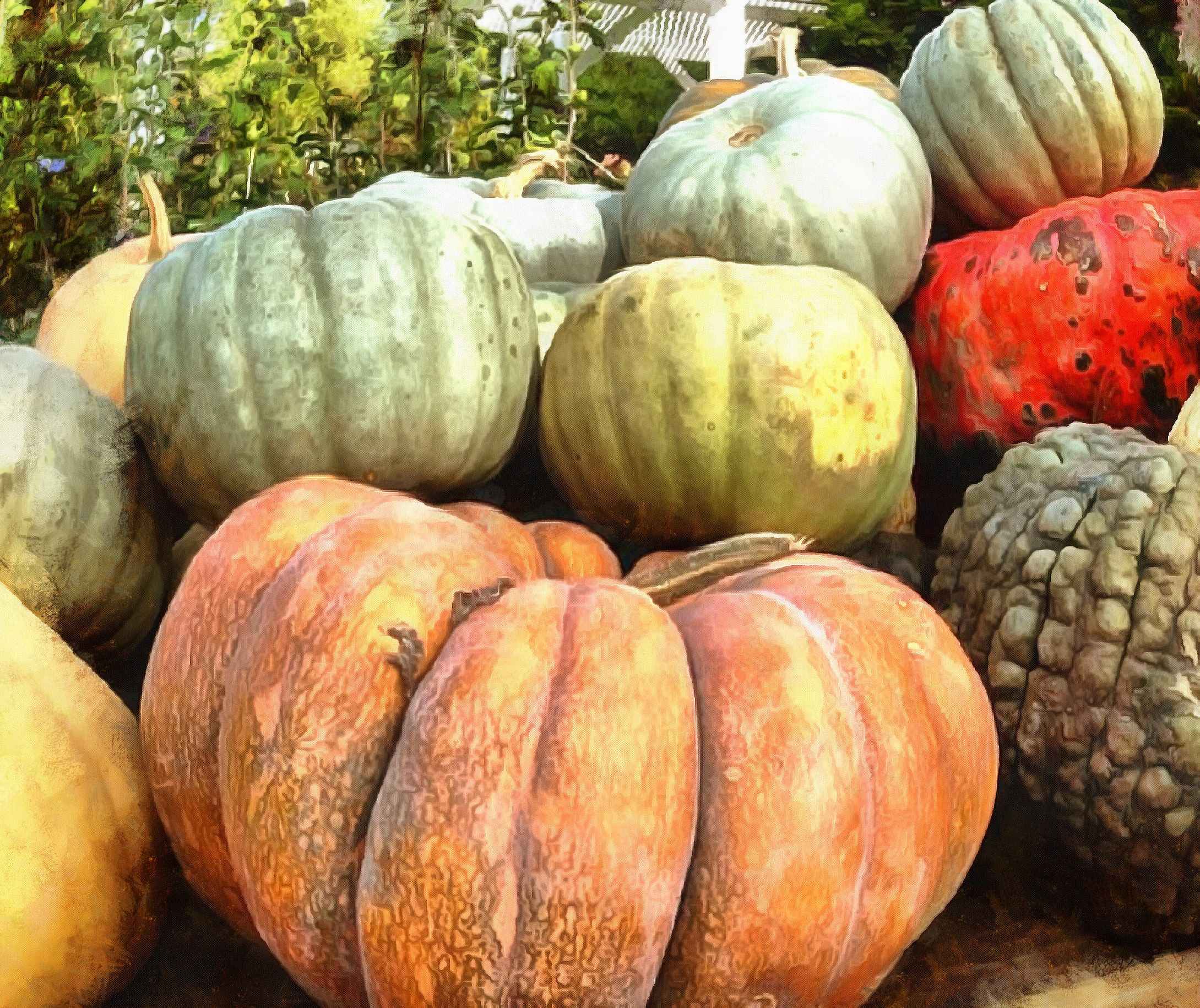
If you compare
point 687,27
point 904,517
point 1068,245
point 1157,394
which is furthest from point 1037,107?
point 687,27

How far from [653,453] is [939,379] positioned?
2.48 feet

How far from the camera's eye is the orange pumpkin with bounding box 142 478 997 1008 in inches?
31.9

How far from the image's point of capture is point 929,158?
2002 millimetres

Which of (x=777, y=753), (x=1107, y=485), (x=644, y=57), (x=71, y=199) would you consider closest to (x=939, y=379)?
(x=1107, y=485)

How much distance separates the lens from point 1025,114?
74.8 inches

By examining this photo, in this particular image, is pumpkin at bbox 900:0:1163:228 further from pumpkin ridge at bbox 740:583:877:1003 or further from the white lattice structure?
pumpkin ridge at bbox 740:583:877:1003

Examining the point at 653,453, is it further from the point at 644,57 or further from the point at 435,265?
the point at 644,57

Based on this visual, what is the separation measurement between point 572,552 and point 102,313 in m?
1.09

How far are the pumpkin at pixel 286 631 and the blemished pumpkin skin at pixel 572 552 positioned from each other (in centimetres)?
3

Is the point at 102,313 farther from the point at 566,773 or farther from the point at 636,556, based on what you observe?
the point at 566,773

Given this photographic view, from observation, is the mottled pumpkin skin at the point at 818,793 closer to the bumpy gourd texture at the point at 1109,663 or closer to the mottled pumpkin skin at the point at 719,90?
the bumpy gourd texture at the point at 1109,663

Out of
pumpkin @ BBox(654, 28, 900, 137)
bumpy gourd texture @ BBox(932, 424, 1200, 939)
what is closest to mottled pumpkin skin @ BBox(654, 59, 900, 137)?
pumpkin @ BBox(654, 28, 900, 137)

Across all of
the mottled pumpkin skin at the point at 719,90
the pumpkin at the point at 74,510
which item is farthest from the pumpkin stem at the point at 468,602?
the mottled pumpkin skin at the point at 719,90

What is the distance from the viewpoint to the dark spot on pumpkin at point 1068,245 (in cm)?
173
